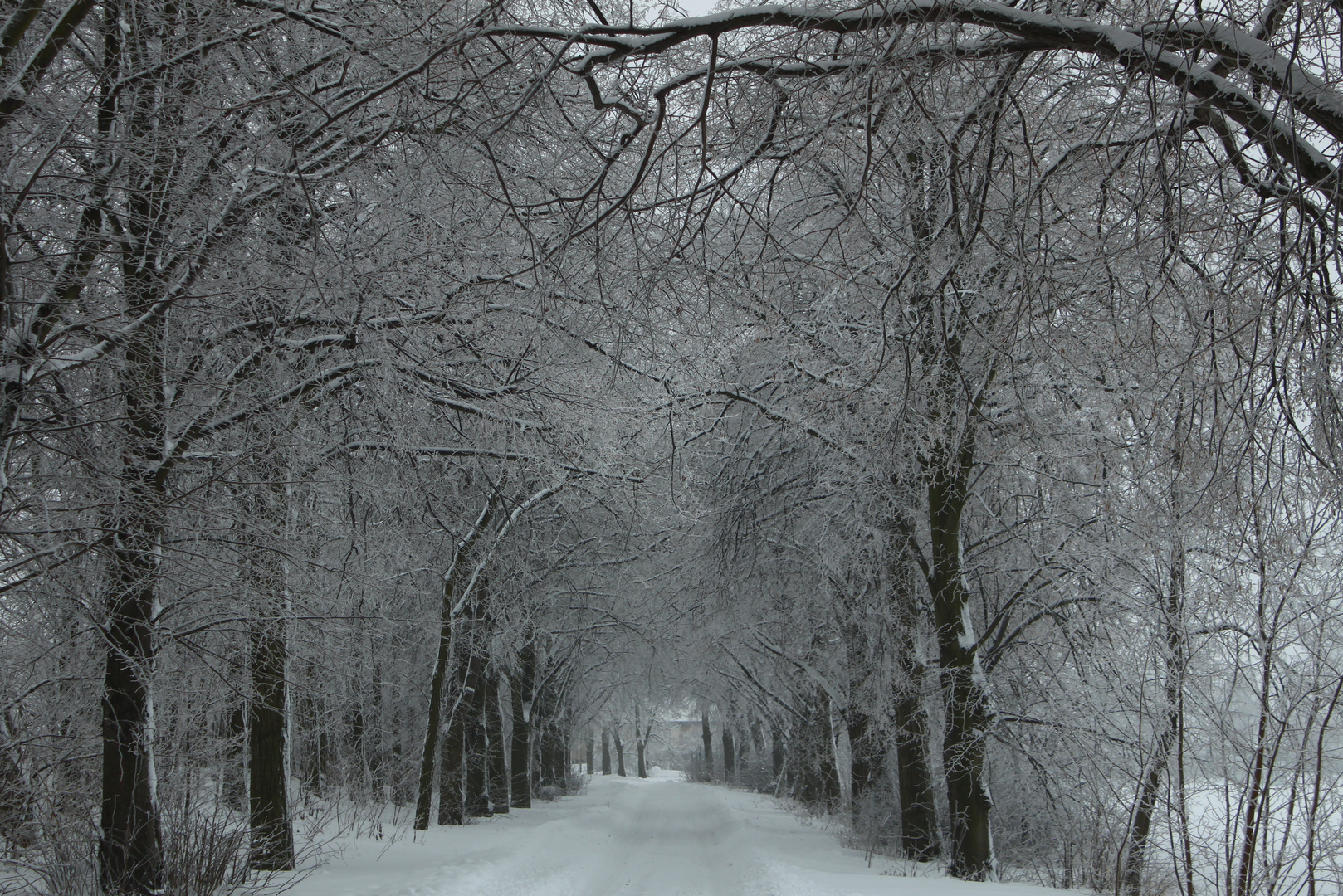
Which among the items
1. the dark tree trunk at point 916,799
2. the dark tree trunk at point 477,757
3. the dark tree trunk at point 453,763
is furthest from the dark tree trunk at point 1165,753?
the dark tree trunk at point 477,757

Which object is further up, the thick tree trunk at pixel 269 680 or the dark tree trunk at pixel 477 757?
the thick tree trunk at pixel 269 680

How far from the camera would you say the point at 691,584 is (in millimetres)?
16297

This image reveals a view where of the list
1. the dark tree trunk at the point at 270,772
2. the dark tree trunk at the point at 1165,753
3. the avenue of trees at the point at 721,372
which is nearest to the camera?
the avenue of trees at the point at 721,372

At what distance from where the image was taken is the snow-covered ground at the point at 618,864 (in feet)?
31.0

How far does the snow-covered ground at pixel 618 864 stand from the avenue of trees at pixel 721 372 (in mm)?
1067

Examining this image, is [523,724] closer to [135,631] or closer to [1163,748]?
[135,631]

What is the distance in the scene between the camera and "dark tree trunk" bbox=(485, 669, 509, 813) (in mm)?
21797

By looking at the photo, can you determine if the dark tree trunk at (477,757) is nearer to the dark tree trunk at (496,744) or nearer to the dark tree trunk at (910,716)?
the dark tree trunk at (496,744)

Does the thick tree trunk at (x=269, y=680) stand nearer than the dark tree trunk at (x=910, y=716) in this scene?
Yes

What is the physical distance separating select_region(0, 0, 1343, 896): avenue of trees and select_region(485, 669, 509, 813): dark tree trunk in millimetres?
7537

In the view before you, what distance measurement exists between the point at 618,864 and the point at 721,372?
801 cm

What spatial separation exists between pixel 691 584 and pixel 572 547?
284 centimetres

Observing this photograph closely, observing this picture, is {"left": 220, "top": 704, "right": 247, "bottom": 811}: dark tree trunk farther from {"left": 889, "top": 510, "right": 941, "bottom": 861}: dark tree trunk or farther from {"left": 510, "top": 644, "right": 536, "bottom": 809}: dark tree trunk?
{"left": 510, "top": 644, "right": 536, "bottom": 809}: dark tree trunk

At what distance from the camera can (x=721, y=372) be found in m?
11.3
